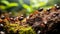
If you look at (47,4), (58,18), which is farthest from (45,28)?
(47,4)

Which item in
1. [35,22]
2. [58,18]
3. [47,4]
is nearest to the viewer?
[58,18]

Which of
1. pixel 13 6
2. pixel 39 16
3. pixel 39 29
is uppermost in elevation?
pixel 39 16

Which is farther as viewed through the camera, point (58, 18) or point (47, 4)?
point (47, 4)

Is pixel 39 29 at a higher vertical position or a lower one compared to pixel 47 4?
higher

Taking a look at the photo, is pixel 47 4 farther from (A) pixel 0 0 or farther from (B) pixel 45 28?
(B) pixel 45 28

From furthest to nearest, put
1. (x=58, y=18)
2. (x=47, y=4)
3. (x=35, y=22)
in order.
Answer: (x=47, y=4) < (x=35, y=22) < (x=58, y=18)

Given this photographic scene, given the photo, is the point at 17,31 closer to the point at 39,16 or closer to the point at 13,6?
the point at 39,16
